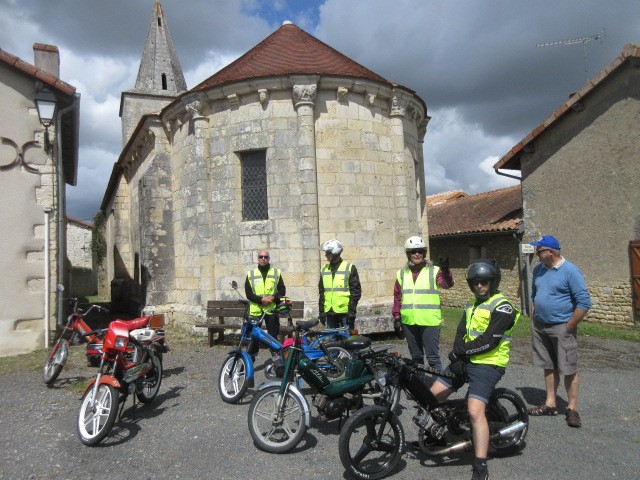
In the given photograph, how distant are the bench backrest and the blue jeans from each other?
363 centimetres

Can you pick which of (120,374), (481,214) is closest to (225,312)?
(120,374)

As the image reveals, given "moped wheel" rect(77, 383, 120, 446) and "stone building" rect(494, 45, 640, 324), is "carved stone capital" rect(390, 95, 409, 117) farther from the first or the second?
"moped wheel" rect(77, 383, 120, 446)

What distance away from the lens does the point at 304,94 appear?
30.2 feet

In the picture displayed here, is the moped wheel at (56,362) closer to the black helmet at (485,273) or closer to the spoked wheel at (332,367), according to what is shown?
the spoked wheel at (332,367)

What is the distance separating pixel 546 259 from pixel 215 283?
6799mm

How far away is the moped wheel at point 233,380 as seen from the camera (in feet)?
17.9

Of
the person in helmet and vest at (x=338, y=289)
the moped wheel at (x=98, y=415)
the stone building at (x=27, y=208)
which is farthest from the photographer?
the stone building at (x=27, y=208)

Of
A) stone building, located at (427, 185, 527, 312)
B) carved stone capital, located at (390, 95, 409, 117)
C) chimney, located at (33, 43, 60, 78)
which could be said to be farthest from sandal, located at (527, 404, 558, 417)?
chimney, located at (33, 43, 60, 78)

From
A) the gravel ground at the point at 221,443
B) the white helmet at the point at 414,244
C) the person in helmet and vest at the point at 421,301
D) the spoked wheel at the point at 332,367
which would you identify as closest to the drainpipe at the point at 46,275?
the gravel ground at the point at 221,443

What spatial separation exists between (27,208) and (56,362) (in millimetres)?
3755

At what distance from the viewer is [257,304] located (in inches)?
247

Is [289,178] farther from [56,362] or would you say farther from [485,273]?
[485,273]

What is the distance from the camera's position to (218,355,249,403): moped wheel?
5.46 metres

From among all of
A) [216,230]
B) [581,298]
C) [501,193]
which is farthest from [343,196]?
[501,193]
